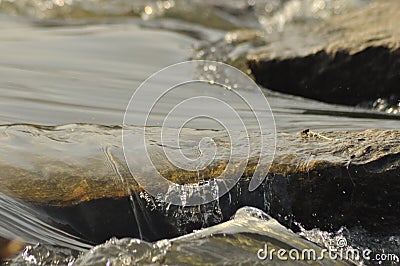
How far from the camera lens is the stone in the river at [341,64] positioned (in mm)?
4137

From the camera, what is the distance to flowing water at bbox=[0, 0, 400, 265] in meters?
2.35

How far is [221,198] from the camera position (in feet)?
8.66

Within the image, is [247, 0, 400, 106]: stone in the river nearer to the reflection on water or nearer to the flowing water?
the flowing water

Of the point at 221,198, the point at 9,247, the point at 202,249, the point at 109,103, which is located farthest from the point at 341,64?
the point at 9,247

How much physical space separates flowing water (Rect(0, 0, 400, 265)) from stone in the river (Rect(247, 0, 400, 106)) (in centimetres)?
12

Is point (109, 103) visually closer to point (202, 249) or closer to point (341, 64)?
point (341, 64)

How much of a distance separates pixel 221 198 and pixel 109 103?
135cm

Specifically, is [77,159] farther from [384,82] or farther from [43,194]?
[384,82]

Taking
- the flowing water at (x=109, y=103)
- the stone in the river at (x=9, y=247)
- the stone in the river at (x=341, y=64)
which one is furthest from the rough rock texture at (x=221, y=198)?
the stone in the river at (x=341, y=64)

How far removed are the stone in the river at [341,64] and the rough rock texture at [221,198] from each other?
1387 millimetres

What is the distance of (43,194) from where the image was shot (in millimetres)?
2559

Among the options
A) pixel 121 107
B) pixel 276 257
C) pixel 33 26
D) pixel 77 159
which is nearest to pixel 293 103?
pixel 121 107

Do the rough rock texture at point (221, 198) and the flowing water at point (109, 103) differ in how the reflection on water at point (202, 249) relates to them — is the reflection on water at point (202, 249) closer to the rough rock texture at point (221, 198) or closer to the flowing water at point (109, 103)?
the flowing water at point (109, 103)

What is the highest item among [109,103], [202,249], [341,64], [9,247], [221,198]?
[341,64]
